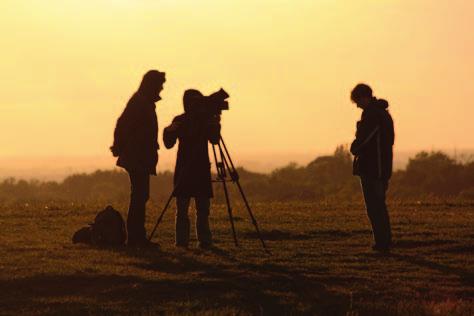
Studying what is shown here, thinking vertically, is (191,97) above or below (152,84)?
below

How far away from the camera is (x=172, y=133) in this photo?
53.6 ft

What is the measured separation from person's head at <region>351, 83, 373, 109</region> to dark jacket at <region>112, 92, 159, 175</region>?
3.34 meters

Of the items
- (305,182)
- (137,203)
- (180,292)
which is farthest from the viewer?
(305,182)

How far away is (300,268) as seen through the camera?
14.5 m

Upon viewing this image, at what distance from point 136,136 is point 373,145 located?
12.6 feet

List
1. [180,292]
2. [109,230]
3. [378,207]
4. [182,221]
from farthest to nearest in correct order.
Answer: [109,230]
[182,221]
[378,207]
[180,292]

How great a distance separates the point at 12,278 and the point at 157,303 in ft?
8.87

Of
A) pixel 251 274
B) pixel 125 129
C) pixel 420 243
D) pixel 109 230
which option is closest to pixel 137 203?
pixel 109 230

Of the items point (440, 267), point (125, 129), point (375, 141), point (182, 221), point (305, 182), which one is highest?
point (305, 182)

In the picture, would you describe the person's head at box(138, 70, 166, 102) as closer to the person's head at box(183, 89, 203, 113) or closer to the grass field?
the person's head at box(183, 89, 203, 113)

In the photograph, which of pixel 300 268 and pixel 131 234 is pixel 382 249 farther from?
pixel 131 234

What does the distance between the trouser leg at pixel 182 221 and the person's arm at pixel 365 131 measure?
2920mm

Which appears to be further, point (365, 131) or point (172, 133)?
point (172, 133)

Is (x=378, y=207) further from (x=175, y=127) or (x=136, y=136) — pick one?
(x=136, y=136)
